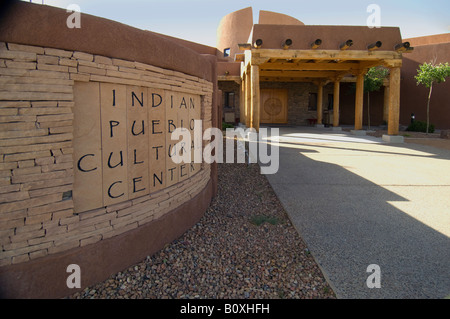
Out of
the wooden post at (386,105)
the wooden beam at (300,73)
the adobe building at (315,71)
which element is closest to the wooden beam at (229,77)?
the adobe building at (315,71)

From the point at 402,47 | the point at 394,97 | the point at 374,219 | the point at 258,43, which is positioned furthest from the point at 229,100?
the point at 374,219

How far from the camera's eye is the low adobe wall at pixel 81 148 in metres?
2.08

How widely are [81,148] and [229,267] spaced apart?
172 centimetres

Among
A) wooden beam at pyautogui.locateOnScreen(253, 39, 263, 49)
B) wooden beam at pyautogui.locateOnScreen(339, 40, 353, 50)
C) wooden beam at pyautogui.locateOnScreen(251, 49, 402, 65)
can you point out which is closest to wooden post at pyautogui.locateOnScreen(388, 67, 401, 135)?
wooden beam at pyautogui.locateOnScreen(251, 49, 402, 65)

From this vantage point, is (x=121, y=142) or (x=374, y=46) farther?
(x=374, y=46)

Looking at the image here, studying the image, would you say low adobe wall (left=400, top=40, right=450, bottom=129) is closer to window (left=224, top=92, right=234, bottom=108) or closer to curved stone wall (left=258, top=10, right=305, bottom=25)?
curved stone wall (left=258, top=10, right=305, bottom=25)

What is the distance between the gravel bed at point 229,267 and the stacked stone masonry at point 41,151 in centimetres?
53

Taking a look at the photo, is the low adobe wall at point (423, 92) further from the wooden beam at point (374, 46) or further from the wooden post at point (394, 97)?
the wooden beam at point (374, 46)

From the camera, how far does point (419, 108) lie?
63.9ft

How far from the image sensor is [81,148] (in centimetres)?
247

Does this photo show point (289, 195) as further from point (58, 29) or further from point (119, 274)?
point (58, 29)

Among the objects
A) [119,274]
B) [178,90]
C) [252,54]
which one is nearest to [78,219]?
[119,274]

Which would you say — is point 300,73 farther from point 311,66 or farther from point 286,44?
point 286,44

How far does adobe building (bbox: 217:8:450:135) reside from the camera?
473 inches
